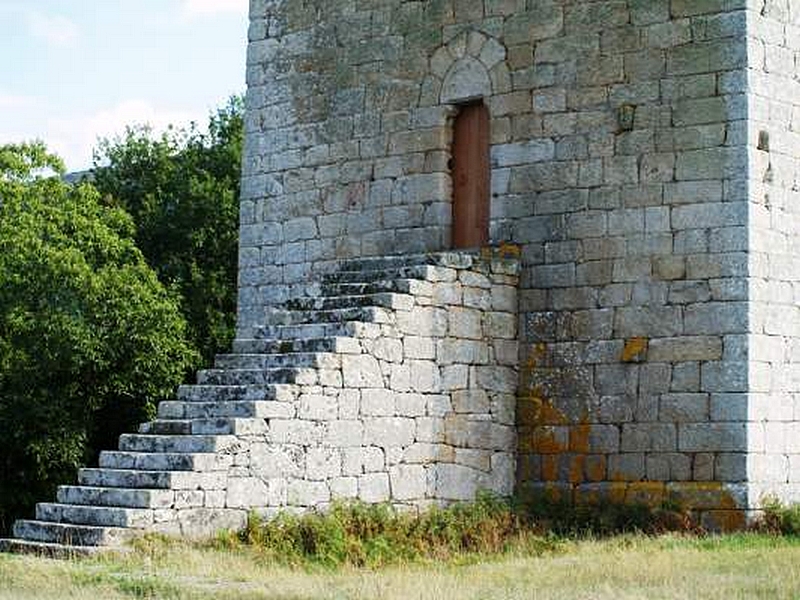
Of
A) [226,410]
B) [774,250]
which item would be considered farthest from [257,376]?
[774,250]

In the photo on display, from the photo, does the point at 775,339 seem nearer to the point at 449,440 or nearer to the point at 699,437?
the point at 699,437

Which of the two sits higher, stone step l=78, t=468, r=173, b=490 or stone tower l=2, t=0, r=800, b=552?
stone tower l=2, t=0, r=800, b=552

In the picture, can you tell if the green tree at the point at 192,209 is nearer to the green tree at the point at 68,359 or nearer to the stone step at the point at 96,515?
the green tree at the point at 68,359

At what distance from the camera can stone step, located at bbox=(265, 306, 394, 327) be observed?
42.9 feet

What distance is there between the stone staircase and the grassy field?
1.28 ft

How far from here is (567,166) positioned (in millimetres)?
14203

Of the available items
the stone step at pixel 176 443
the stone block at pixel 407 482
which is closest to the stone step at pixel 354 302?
the stone block at pixel 407 482

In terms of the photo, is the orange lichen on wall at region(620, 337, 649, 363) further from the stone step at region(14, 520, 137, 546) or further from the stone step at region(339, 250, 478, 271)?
the stone step at region(14, 520, 137, 546)

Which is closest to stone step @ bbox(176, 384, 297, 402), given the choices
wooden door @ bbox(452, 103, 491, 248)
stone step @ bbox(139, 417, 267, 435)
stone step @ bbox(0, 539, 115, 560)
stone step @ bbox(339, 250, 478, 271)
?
stone step @ bbox(139, 417, 267, 435)

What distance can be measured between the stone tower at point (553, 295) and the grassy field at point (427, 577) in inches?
45.7

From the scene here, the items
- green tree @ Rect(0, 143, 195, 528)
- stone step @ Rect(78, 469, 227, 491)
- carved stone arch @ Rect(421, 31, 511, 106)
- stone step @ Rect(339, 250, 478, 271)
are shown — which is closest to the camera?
stone step @ Rect(78, 469, 227, 491)

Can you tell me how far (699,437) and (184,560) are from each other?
16.0 feet

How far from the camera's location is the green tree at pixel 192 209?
26.5 m

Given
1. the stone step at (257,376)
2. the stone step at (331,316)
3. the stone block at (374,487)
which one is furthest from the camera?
the stone step at (331,316)
